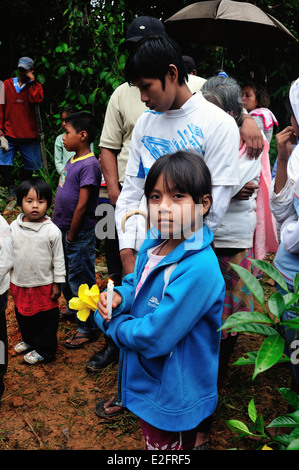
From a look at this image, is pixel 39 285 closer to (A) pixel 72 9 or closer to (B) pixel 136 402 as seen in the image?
(B) pixel 136 402

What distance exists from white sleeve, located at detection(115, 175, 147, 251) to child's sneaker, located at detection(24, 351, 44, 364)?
1.29 meters

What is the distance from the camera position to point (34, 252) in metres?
2.76

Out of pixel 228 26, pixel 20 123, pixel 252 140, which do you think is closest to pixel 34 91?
pixel 20 123

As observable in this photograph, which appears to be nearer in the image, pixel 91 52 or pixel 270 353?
pixel 270 353

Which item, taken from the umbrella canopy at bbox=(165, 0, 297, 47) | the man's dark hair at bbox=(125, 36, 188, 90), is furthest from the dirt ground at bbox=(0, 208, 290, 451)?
the umbrella canopy at bbox=(165, 0, 297, 47)

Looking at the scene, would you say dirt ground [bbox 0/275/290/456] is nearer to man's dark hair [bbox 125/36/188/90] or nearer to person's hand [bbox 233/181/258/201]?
person's hand [bbox 233/181/258/201]

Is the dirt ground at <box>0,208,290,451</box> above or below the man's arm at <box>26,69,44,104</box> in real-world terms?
below

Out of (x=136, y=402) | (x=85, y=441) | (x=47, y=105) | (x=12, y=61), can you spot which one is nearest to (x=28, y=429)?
(x=85, y=441)

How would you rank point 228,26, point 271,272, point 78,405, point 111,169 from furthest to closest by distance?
point 228,26, point 111,169, point 78,405, point 271,272

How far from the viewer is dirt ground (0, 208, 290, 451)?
2.29 meters

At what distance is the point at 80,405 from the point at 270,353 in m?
1.84

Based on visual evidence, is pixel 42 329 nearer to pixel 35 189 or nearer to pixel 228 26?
pixel 35 189

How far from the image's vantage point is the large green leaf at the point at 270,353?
3.36 feet

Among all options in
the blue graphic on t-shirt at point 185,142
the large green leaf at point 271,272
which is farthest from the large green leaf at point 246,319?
the blue graphic on t-shirt at point 185,142
